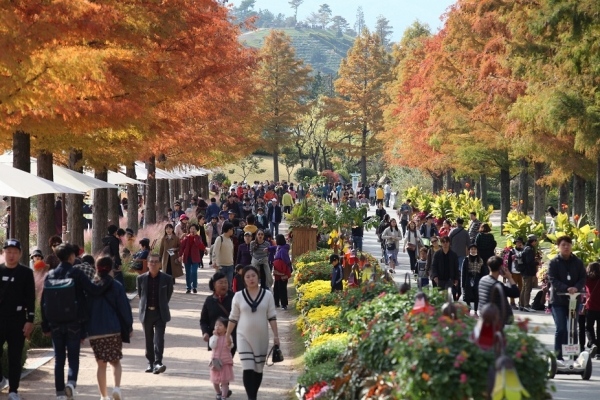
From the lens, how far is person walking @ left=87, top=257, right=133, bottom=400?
9.89 meters

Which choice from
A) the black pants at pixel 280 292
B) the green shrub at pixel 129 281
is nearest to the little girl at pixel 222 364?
the black pants at pixel 280 292

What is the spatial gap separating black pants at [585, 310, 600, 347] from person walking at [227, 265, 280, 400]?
16.1 feet

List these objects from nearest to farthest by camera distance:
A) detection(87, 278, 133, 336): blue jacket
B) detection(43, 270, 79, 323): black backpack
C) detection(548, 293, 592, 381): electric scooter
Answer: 1. detection(43, 270, 79, 323): black backpack
2. detection(87, 278, 133, 336): blue jacket
3. detection(548, 293, 592, 381): electric scooter

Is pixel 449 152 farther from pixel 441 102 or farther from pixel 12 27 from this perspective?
pixel 12 27

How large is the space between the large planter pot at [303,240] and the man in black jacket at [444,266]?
1012 centimetres

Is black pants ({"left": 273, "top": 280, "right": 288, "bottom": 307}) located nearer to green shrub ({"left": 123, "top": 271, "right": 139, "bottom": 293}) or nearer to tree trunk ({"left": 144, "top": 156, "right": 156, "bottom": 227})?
green shrub ({"left": 123, "top": 271, "right": 139, "bottom": 293})

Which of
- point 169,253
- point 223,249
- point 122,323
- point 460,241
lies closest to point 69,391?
point 122,323

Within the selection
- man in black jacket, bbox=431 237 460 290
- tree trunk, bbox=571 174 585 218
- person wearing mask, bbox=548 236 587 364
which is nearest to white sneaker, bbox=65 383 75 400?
person wearing mask, bbox=548 236 587 364

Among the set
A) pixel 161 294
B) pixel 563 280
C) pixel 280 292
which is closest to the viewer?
pixel 161 294

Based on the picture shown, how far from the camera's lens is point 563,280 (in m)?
11.8

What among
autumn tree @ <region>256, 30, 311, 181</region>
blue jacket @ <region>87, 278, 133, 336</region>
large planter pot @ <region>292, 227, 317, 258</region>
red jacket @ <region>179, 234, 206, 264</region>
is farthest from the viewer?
autumn tree @ <region>256, 30, 311, 181</region>

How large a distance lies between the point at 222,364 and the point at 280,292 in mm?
8278

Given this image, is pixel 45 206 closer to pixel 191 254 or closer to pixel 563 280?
pixel 191 254

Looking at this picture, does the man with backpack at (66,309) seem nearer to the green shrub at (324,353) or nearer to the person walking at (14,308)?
the person walking at (14,308)
